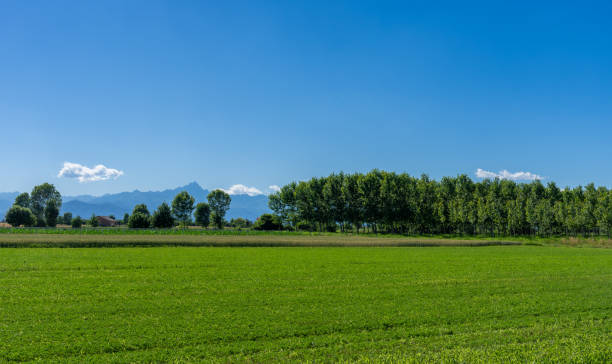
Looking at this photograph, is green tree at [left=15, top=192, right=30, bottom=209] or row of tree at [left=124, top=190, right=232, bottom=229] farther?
green tree at [left=15, top=192, right=30, bottom=209]

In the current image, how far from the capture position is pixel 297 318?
13.7 metres

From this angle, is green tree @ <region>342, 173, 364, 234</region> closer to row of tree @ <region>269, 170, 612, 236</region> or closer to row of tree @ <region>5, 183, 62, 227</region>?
row of tree @ <region>269, 170, 612, 236</region>

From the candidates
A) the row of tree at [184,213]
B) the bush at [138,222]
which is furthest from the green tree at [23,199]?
the bush at [138,222]

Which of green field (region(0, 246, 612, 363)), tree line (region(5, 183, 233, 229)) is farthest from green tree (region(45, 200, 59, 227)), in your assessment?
green field (region(0, 246, 612, 363))

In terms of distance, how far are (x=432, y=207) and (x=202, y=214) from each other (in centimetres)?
10350

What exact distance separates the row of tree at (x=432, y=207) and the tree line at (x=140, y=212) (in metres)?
43.7

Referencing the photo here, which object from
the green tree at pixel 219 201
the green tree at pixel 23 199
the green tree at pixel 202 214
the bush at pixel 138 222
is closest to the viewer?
the bush at pixel 138 222

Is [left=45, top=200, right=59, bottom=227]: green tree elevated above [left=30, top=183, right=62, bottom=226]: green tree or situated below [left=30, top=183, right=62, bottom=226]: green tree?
below

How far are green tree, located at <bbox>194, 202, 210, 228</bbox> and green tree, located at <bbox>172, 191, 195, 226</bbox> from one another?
29.7 ft

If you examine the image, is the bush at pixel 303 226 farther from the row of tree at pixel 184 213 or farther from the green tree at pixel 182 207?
the green tree at pixel 182 207

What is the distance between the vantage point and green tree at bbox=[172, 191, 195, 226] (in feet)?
532

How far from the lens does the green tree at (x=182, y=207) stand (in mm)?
162250

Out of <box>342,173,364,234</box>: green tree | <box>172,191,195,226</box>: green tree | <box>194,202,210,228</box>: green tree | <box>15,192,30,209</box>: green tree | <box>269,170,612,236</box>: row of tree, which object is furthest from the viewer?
<box>194,202,210,228</box>: green tree

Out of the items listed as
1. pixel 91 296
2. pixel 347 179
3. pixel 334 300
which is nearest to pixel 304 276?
pixel 334 300
